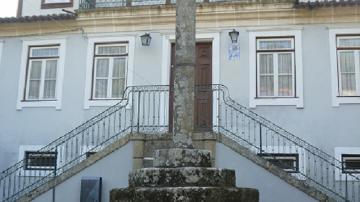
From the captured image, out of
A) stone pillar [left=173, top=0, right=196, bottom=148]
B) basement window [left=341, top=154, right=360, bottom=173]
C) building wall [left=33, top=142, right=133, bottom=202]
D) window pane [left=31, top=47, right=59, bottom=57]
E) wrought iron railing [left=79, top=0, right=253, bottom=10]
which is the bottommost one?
building wall [left=33, top=142, right=133, bottom=202]

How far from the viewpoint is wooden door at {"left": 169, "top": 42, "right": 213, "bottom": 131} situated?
14.0m

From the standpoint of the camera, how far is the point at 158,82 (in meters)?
14.5

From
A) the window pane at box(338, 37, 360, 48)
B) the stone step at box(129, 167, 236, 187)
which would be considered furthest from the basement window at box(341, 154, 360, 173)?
the stone step at box(129, 167, 236, 187)

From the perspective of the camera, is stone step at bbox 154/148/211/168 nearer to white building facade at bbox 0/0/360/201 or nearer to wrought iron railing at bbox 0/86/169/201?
white building facade at bbox 0/0/360/201

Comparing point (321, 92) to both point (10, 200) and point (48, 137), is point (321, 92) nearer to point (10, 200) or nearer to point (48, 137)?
point (48, 137)

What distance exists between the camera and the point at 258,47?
46.8 ft

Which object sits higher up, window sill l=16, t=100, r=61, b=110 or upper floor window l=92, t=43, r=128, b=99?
upper floor window l=92, t=43, r=128, b=99

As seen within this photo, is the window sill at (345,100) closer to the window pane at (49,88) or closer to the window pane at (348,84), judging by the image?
the window pane at (348,84)

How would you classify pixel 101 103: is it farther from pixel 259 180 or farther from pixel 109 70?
pixel 259 180

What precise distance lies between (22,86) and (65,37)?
1862 mm

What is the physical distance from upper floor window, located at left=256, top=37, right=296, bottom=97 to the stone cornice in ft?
1.66

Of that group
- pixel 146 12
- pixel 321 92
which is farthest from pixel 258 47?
pixel 146 12

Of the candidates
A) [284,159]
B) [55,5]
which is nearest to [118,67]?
[55,5]

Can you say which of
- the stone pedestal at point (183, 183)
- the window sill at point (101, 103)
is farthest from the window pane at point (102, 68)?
the stone pedestal at point (183, 183)
